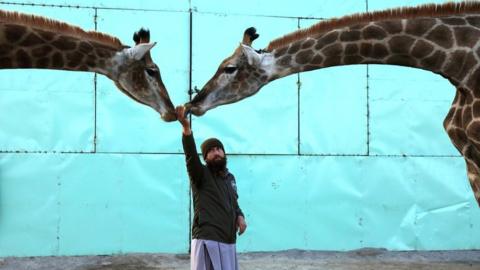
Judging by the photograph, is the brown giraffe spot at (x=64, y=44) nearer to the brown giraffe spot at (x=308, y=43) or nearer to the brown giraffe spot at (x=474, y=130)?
the brown giraffe spot at (x=308, y=43)

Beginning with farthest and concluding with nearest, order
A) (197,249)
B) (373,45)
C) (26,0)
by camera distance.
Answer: (26,0)
(373,45)
(197,249)

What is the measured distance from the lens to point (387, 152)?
853 cm

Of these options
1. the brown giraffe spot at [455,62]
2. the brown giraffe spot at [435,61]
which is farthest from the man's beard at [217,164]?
the brown giraffe spot at [455,62]

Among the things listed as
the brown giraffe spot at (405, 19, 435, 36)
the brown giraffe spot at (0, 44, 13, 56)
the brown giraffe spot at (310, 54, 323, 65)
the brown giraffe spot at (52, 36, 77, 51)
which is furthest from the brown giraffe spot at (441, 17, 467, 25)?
the brown giraffe spot at (0, 44, 13, 56)

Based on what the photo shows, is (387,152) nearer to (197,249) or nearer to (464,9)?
(464,9)

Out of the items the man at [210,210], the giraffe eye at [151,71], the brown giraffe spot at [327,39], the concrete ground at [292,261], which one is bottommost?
the concrete ground at [292,261]

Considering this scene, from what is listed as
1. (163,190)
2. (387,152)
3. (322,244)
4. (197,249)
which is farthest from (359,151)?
(197,249)

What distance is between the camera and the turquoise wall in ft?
25.7

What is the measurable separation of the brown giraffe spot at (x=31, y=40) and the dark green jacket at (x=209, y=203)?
62.5 inches

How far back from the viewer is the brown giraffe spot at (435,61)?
512cm

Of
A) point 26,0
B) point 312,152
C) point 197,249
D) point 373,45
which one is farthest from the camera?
point 312,152

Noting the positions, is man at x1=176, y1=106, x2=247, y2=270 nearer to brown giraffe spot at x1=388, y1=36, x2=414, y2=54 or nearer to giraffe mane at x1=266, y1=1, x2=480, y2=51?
giraffe mane at x1=266, y1=1, x2=480, y2=51

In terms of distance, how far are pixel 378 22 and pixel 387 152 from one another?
3.59m

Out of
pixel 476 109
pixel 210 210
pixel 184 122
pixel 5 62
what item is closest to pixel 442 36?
pixel 476 109
